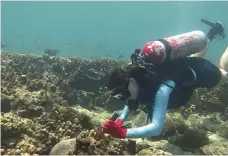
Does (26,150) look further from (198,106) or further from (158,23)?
(158,23)

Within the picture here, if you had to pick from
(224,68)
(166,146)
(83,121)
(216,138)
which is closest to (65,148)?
(83,121)

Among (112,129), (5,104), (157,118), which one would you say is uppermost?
(5,104)

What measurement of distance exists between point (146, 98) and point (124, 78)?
0.57 m

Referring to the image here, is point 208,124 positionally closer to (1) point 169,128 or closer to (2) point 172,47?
(1) point 169,128

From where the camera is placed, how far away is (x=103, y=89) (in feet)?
36.7

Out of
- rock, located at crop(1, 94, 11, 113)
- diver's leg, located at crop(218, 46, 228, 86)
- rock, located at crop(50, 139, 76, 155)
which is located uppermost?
diver's leg, located at crop(218, 46, 228, 86)

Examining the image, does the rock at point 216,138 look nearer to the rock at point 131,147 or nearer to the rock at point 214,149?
the rock at point 214,149

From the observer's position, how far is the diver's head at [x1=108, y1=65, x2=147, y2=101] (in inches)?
201

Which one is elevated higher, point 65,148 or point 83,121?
point 83,121

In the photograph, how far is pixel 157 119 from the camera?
4906 millimetres

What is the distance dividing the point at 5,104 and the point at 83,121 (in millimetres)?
2274

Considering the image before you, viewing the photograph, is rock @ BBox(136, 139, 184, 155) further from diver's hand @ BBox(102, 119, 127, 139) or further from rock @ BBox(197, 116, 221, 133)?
rock @ BBox(197, 116, 221, 133)

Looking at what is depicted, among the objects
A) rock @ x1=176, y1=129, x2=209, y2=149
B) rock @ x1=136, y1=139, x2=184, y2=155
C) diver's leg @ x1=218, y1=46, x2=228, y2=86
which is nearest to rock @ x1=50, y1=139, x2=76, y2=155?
rock @ x1=136, y1=139, x2=184, y2=155

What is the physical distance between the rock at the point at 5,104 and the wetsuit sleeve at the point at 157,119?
4092mm
